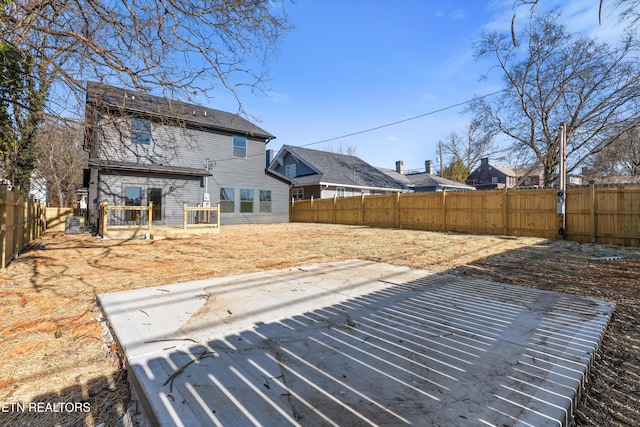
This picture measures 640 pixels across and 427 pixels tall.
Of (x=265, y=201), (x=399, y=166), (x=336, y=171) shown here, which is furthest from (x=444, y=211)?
(x=399, y=166)

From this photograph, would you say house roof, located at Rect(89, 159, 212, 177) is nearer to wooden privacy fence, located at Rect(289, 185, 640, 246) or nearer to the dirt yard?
the dirt yard

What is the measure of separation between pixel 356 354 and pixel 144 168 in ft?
45.7

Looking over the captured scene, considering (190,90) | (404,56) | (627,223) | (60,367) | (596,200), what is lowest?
(60,367)

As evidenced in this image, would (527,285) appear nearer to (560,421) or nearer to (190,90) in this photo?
(560,421)

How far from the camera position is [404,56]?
1191 cm

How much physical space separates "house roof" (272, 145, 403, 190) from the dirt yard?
44.2 feet

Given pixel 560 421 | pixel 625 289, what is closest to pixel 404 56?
pixel 625 289

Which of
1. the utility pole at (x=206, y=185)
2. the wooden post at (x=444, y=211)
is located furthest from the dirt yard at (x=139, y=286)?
the utility pole at (x=206, y=185)

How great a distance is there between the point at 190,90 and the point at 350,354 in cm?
455

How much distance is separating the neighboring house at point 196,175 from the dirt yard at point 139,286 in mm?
4738

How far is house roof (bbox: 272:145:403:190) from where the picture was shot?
21984 millimetres

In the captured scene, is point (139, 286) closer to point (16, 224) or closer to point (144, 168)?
point (16, 224)

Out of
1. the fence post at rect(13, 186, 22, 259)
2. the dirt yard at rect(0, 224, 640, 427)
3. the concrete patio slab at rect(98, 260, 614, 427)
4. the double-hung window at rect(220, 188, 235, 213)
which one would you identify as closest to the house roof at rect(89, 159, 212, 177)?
the double-hung window at rect(220, 188, 235, 213)

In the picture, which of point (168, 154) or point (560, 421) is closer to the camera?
point (560, 421)
